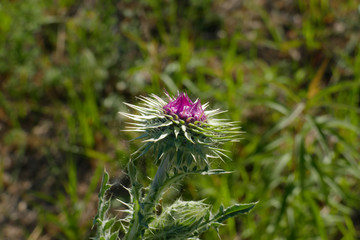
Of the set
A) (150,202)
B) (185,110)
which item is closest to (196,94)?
(185,110)

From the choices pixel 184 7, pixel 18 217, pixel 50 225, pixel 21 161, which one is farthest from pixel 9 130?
pixel 184 7

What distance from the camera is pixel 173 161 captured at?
1.57 metres

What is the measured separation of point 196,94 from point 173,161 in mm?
1467

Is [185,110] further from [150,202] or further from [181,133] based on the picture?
[150,202]

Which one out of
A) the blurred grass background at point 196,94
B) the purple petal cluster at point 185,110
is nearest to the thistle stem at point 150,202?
the purple petal cluster at point 185,110

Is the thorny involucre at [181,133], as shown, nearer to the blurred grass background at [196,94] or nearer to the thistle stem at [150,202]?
the thistle stem at [150,202]

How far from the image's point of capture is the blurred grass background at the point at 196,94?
3.13 metres

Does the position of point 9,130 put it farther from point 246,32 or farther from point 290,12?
point 290,12

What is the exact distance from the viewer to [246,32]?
496 cm

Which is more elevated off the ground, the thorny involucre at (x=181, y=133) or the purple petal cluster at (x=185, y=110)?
the purple petal cluster at (x=185, y=110)

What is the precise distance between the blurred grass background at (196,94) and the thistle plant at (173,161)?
1.05 m

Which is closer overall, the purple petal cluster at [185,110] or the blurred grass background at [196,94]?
the purple petal cluster at [185,110]

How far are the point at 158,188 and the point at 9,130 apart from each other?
2.88 m

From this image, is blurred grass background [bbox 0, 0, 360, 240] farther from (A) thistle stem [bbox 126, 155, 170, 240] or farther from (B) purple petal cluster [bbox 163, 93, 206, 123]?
(B) purple petal cluster [bbox 163, 93, 206, 123]
